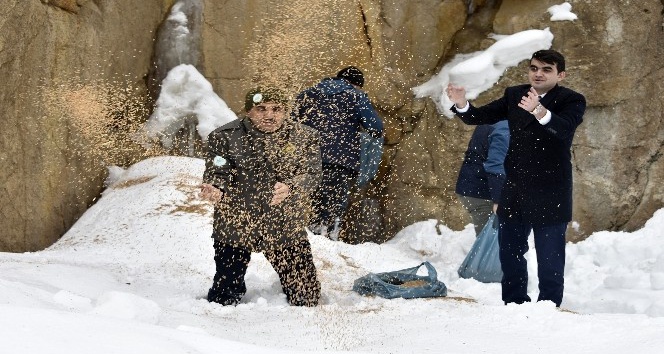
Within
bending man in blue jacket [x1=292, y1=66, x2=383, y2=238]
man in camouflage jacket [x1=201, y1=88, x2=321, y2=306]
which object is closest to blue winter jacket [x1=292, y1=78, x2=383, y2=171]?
bending man in blue jacket [x1=292, y1=66, x2=383, y2=238]

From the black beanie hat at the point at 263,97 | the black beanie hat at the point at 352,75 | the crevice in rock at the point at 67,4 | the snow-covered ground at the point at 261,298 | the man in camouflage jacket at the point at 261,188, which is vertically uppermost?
the crevice in rock at the point at 67,4

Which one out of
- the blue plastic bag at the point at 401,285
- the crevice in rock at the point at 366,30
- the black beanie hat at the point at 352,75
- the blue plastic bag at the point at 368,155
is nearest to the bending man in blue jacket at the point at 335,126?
the black beanie hat at the point at 352,75

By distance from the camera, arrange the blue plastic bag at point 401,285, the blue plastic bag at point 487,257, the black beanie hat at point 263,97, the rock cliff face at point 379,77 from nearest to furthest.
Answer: the black beanie hat at point 263,97 < the blue plastic bag at point 401,285 < the blue plastic bag at point 487,257 < the rock cliff face at point 379,77

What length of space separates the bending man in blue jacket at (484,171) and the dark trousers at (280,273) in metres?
1.98

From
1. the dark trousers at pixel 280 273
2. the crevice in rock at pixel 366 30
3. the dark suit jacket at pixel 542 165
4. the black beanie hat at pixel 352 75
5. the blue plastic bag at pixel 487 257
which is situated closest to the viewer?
the dark suit jacket at pixel 542 165

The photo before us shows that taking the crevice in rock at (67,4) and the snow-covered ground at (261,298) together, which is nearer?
the snow-covered ground at (261,298)

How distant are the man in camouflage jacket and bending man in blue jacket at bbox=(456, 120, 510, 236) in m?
1.97

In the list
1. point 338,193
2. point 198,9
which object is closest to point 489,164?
point 338,193

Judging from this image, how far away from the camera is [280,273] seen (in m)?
5.82

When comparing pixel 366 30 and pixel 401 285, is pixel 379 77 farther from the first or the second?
pixel 401 285

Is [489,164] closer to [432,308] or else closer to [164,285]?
[432,308]

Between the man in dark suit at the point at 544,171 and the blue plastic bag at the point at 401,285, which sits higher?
the man in dark suit at the point at 544,171

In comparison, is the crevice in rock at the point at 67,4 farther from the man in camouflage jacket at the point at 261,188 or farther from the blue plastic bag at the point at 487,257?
the blue plastic bag at the point at 487,257

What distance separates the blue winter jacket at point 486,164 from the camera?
723 cm
